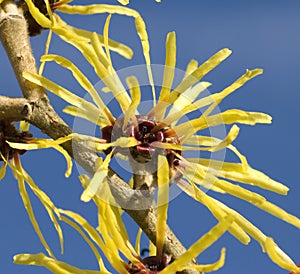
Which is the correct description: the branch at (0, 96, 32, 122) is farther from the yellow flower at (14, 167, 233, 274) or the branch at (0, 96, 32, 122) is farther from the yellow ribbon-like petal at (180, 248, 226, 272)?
the yellow ribbon-like petal at (180, 248, 226, 272)

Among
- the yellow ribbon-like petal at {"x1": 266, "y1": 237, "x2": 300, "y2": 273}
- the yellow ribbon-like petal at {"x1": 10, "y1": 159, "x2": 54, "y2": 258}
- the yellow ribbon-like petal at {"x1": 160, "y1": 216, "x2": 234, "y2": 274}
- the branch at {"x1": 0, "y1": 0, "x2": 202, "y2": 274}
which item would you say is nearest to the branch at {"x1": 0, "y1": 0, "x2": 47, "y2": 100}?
the branch at {"x1": 0, "y1": 0, "x2": 202, "y2": 274}

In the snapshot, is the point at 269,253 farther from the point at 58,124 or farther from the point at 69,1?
the point at 69,1

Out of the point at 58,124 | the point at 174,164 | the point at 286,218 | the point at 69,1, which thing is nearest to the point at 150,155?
the point at 174,164

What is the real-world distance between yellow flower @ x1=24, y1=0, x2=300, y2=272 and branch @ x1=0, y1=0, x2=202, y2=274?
0.05m

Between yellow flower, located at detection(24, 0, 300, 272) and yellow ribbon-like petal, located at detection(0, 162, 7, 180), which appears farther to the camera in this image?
yellow ribbon-like petal, located at detection(0, 162, 7, 180)

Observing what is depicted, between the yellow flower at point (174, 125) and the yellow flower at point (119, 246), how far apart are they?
0.13 meters

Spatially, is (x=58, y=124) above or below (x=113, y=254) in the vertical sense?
above

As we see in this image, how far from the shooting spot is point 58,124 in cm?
199

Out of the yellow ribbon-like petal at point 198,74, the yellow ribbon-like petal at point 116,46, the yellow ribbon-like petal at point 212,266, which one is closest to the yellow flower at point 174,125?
the yellow ribbon-like petal at point 198,74

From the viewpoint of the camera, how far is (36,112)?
204 cm

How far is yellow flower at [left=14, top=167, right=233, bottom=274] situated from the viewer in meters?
1.79

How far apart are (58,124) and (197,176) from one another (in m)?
0.39

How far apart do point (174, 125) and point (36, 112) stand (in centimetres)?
37

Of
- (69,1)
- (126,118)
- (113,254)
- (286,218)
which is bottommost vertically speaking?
(113,254)
